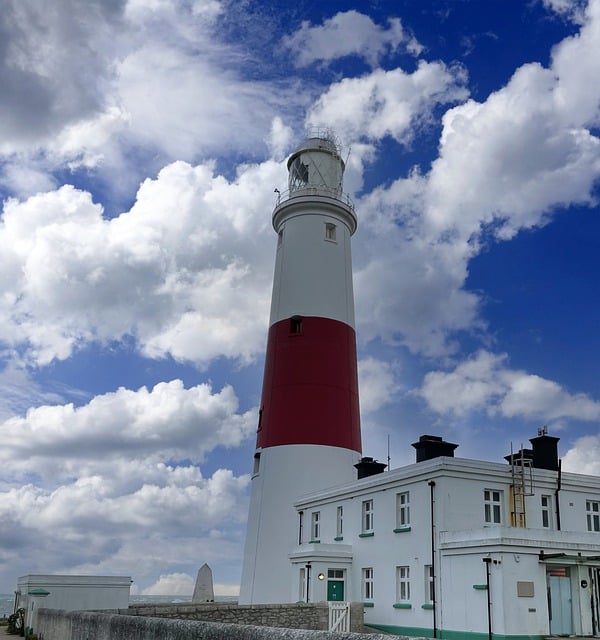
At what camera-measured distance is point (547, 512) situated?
23000 millimetres

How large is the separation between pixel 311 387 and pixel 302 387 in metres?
0.36

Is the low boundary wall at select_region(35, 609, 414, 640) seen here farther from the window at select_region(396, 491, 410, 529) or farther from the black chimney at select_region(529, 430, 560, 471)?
the black chimney at select_region(529, 430, 560, 471)

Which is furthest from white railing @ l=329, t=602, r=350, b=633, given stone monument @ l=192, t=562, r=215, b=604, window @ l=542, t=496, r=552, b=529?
stone monument @ l=192, t=562, r=215, b=604

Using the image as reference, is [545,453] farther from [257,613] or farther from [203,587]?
[203,587]

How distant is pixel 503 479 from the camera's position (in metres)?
22.4

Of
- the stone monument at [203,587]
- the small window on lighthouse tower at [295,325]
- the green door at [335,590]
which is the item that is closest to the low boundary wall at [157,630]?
the green door at [335,590]

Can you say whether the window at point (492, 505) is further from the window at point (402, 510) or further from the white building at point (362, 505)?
the window at point (402, 510)

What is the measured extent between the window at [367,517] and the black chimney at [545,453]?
18.1 feet

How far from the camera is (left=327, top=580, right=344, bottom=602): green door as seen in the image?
2492 cm

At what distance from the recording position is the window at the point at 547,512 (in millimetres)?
22859

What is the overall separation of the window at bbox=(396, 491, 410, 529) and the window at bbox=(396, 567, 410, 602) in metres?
1.28

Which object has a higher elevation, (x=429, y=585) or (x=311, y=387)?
(x=311, y=387)

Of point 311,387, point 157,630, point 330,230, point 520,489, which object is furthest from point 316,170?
point 157,630

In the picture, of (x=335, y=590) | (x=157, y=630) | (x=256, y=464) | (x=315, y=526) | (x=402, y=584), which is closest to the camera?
(x=157, y=630)
